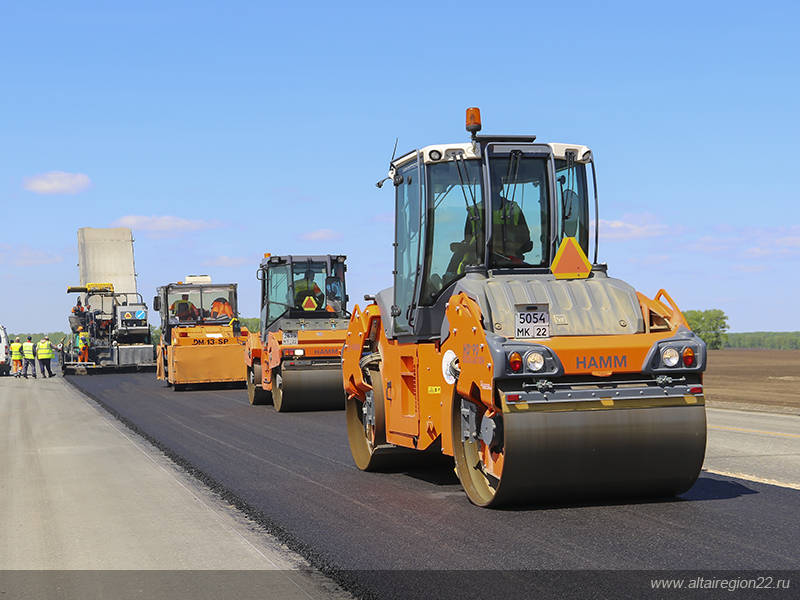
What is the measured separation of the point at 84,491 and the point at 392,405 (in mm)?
2905

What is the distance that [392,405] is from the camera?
8.71 m

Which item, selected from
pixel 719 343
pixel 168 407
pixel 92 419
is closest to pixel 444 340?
pixel 92 419

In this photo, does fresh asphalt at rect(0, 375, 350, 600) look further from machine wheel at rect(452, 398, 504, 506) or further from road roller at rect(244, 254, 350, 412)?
road roller at rect(244, 254, 350, 412)

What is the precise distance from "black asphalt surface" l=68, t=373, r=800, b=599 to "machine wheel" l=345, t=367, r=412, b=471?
144 millimetres

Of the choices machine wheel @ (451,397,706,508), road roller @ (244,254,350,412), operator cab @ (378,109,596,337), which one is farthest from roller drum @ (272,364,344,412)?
machine wheel @ (451,397,706,508)

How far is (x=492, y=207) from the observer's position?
7.80 m

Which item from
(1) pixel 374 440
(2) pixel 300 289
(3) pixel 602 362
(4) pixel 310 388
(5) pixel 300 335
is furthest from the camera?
(2) pixel 300 289

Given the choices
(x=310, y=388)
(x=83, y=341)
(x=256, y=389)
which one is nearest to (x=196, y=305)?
(x=256, y=389)

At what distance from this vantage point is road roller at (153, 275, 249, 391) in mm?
23469

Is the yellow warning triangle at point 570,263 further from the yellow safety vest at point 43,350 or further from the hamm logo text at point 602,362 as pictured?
the yellow safety vest at point 43,350

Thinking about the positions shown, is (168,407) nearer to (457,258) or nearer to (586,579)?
(457,258)

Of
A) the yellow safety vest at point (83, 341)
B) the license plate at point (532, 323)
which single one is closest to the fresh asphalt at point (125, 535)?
the license plate at point (532, 323)

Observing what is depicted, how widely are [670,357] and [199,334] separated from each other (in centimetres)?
1867

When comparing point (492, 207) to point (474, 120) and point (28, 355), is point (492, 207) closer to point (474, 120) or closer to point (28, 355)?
point (474, 120)
